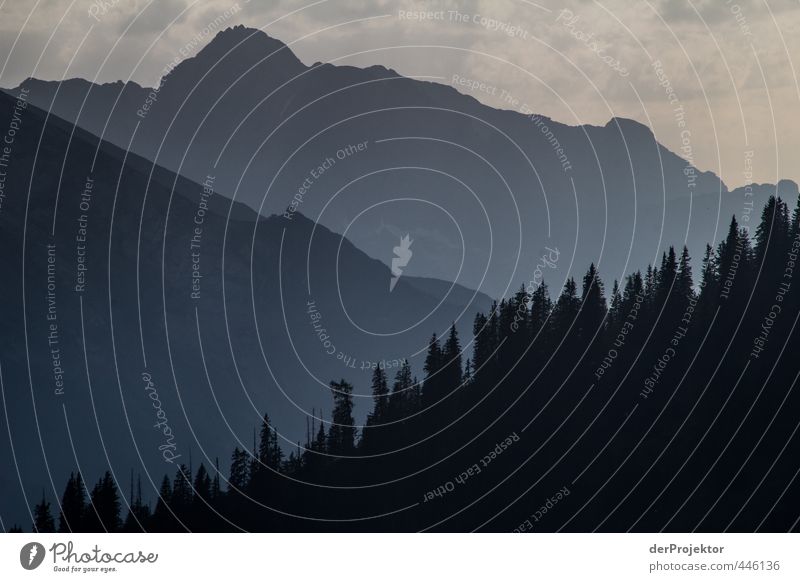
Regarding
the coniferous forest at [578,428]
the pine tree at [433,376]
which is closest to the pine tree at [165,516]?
the coniferous forest at [578,428]

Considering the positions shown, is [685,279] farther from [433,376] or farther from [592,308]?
[433,376]

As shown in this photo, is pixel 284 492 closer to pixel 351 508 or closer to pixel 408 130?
pixel 351 508

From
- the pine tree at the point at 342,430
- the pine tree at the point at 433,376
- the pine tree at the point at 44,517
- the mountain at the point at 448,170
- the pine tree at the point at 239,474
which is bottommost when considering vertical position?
the pine tree at the point at 44,517

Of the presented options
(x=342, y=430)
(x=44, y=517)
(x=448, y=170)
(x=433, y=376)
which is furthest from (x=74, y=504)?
(x=448, y=170)

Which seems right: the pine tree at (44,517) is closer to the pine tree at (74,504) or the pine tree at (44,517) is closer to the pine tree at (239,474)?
the pine tree at (74,504)

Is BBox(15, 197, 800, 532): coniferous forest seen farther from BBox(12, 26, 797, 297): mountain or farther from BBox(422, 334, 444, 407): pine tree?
BBox(12, 26, 797, 297): mountain

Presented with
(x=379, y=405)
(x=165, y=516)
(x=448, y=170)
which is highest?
(x=448, y=170)

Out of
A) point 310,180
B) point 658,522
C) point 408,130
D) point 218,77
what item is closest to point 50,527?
point 658,522
